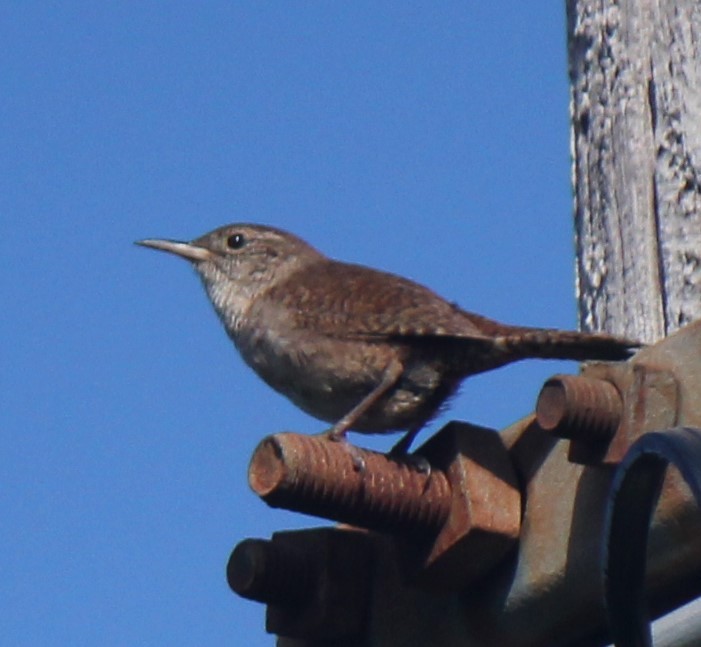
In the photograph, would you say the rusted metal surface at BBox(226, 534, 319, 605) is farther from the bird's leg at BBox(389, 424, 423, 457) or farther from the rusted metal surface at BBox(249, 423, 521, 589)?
the bird's leg at BBox(389, 424, 423, 457)

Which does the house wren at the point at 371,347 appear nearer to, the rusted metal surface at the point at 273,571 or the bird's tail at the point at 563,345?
the bird's tail at the point at 563,345

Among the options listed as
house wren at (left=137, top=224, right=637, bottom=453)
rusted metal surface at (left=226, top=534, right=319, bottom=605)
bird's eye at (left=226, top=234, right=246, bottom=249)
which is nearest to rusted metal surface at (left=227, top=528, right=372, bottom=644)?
rusted metal surface at (left=226, top=534, right=319, bottom=605)

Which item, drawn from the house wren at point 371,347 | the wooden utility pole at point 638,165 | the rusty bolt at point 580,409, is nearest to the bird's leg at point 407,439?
the house wren at point 371,347

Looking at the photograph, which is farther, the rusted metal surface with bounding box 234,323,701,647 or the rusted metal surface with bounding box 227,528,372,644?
the rusted metal surface with bounding box 227,528,372,644

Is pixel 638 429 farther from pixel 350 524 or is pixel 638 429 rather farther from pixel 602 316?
pixel 602 316

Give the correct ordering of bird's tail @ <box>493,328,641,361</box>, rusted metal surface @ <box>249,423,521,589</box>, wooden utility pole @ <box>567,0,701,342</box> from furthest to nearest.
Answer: wooden utility pole @ <box>567,0,701,342</box>, bird's tail @ <box>493,328,641,361</box>, rusted metal surface @ <box>249,423,521,589</box>

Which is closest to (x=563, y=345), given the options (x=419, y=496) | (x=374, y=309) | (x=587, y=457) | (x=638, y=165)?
(x=638, y=165)

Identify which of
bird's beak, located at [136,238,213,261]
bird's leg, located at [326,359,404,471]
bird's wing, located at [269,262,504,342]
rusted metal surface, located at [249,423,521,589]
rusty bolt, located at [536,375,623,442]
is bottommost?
rusted metal surface, located at [249,423,521,589]
